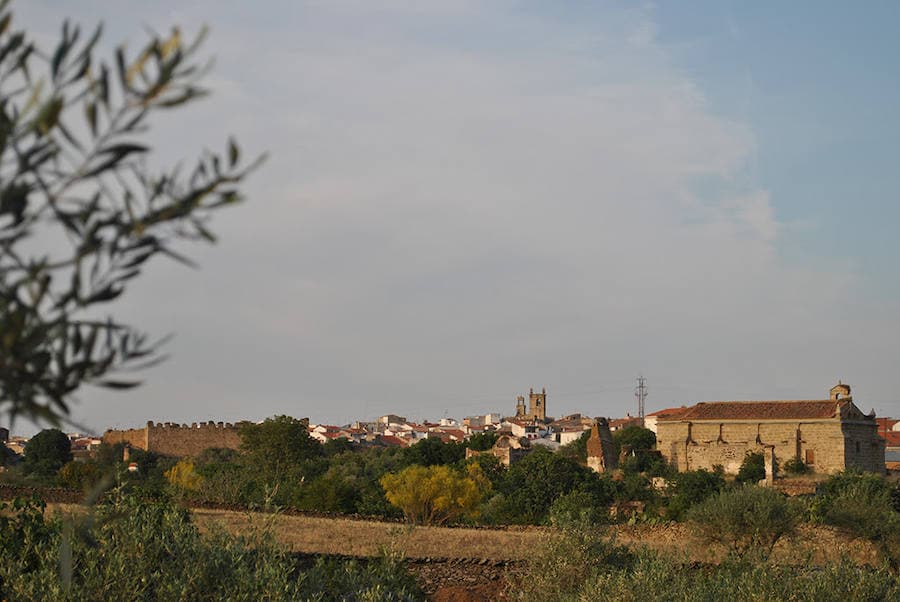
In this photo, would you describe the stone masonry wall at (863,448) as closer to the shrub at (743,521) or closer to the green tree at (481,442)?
the green tree at (481,442)

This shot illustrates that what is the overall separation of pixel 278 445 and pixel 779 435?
95.6 feet

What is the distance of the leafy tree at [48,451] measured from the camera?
5366cm

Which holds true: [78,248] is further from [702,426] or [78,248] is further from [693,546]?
[702,426]

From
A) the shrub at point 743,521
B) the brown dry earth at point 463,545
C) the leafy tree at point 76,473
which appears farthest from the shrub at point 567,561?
the leafy tree at point 76,473

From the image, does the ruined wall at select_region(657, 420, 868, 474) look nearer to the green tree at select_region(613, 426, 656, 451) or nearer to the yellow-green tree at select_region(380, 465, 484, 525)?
the green tree at select_region(613, 426, 656, 451)

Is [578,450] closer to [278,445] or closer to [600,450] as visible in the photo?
[600,450]

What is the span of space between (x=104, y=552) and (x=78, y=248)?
Answer: 747 centimetres

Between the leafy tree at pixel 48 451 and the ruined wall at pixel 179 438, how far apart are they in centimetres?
791

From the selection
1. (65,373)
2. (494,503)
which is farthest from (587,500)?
(65,373)

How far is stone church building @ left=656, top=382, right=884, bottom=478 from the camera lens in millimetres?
58656

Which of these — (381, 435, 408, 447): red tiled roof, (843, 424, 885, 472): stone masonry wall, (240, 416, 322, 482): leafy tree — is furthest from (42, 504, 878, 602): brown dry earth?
(381, 435, 408, 447): red tiled roof

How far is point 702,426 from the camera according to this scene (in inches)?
2451

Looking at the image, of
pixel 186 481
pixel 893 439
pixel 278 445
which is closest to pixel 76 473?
pixel 186 481

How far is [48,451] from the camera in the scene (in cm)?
5716
